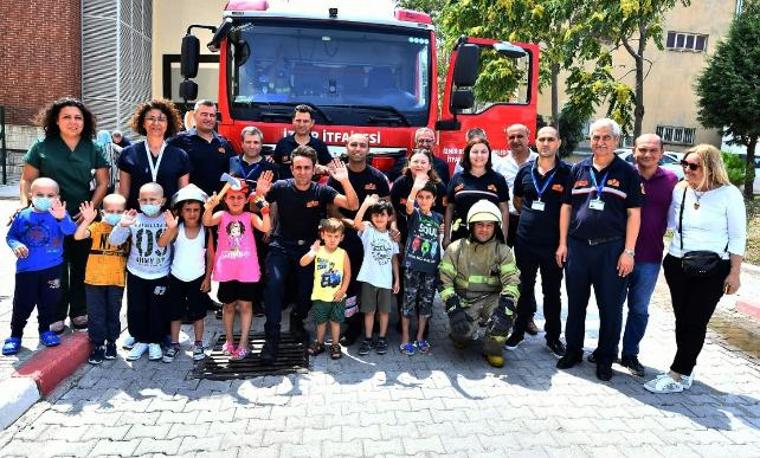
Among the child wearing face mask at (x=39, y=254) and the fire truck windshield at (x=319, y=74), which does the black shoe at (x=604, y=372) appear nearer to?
the fire truck windshield at (x=319, y=74)

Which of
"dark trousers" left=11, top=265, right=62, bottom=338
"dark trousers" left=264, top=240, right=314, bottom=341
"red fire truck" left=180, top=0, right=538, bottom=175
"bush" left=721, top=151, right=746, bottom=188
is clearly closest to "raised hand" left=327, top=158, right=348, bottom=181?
"dark trousers" left=264, top=240, right=314, bottom=341

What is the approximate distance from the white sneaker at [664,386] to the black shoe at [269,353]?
2838mm

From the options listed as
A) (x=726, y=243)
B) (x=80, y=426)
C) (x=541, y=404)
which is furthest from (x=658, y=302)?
(x=80, y=426)

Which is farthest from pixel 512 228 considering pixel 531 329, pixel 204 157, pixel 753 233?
pixel 753 233

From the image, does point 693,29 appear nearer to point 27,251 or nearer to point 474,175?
point 474,175

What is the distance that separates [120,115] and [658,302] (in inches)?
655

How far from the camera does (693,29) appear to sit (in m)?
27.6

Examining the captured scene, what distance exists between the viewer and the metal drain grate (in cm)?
449

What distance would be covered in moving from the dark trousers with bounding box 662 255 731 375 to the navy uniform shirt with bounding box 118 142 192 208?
3.90m

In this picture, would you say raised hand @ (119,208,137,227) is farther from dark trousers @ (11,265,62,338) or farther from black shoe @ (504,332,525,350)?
black shoe @ (504,332,525,350)

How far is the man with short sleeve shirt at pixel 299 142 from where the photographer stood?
5.46 metres

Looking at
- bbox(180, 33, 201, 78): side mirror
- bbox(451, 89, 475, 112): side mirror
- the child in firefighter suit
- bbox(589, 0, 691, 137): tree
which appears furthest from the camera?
bbox(589, 0, 691, 137): tree

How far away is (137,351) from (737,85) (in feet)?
58.4

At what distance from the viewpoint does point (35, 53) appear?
1723cm
